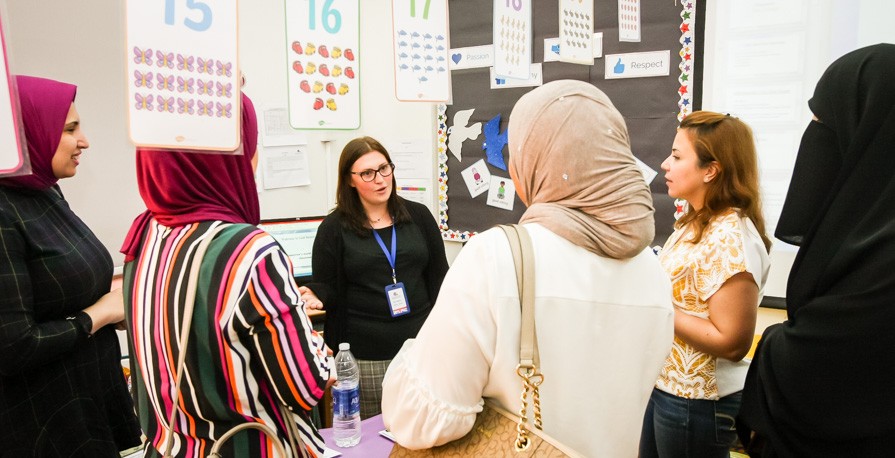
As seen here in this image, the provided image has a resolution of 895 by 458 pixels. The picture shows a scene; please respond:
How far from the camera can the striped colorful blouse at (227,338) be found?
1.01 metres

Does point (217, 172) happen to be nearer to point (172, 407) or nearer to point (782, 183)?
point (172, 407)

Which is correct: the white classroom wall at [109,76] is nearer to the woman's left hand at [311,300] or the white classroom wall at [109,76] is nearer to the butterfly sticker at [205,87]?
the woman's left hand at [311,300]

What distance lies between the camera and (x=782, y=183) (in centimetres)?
243

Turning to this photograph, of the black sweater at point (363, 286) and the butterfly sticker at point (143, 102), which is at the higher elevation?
the butterfly sticker at point (143, 102)

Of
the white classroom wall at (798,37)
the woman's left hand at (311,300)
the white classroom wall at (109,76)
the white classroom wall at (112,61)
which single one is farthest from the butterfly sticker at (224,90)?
the white classroom wall at (798,37)

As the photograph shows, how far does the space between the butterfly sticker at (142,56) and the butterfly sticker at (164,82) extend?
24 mm

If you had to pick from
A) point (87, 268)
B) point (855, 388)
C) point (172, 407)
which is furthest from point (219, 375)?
point (855, 388)

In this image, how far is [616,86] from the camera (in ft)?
8.97

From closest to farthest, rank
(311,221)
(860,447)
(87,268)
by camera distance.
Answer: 1. (860,447)
2. (87,268)
3. (311,221)

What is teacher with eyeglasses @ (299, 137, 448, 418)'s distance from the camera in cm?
235

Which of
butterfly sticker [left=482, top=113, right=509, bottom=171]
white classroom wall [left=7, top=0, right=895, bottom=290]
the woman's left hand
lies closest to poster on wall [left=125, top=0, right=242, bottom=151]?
white classroom wall [left=7, top=0, right=895, bottom=290]

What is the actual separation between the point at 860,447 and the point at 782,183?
155cm

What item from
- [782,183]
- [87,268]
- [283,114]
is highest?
[283,114]

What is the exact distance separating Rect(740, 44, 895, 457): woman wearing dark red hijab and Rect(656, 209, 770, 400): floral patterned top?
22cm
